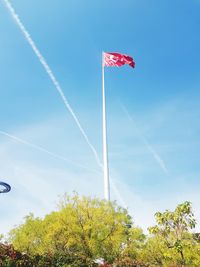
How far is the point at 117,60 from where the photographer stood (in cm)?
3956

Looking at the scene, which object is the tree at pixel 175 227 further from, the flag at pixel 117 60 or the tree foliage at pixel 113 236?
the flag at pixel 117 60

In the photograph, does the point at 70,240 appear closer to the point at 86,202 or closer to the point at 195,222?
the point at 86,202

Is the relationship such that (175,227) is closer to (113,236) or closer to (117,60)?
(113,236)

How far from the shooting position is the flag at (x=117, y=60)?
39.2 m

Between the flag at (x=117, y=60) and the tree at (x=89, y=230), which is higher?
the flag at (x=117, y=60)

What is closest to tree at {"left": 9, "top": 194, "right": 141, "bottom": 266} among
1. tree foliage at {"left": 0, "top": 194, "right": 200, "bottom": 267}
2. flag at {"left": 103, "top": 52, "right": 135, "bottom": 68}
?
tree foliage at {"left": 0, "top": 194, "right": 200, "bottom": 267}

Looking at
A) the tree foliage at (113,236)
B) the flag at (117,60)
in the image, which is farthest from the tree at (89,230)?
the flag at (117,60)

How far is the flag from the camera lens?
39.2m

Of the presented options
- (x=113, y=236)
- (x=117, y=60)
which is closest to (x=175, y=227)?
(x=113, y=236)

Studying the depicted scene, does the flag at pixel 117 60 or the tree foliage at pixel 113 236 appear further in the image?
the flag at pixel 117 60

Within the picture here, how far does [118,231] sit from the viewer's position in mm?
29812

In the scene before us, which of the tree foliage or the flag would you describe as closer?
the tree foliage

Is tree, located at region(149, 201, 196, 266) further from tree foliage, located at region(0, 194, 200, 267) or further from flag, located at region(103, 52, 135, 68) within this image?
flag, located at region(103, 52, 135, 68)

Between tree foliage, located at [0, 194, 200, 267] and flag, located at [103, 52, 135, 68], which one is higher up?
flag, located at [103, 52, 135, 68]
